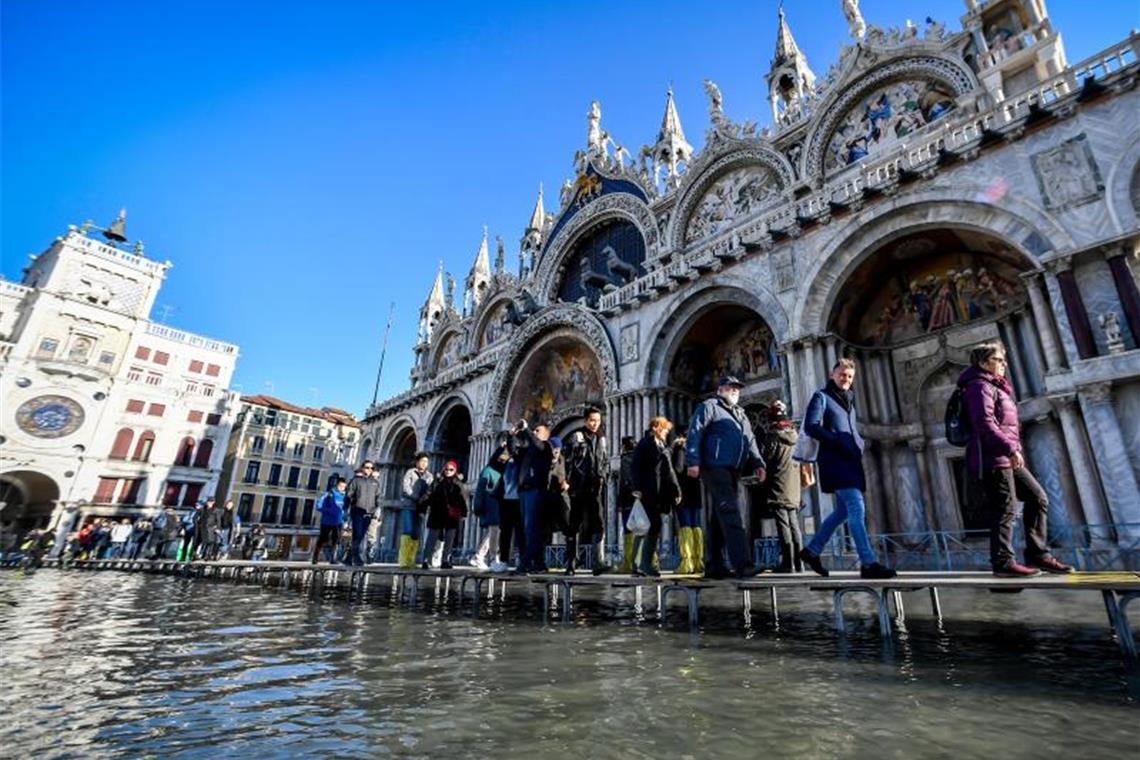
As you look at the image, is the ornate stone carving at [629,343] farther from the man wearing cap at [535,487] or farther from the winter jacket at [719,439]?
the winter jacket at [719,439]

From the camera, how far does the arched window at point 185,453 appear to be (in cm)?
3725

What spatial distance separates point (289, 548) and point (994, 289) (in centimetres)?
4558

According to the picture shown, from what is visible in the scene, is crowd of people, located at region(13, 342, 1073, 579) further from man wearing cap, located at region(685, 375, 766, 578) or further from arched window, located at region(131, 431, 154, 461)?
arched window, located at region(131, 431, 154, 461)

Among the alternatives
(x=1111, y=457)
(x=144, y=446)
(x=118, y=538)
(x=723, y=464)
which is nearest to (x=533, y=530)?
(x=723, y=464)

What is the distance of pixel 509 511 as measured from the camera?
8.70 meters

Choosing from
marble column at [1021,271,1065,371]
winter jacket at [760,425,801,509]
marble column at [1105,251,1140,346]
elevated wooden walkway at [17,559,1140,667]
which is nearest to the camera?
elevated wooden walkway at [17,559,1140,667]

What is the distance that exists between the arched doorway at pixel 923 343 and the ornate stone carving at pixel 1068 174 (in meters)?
1.36

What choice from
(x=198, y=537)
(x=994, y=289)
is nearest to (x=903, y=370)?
(x=994, y=289)

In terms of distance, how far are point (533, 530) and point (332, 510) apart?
20.7 feet

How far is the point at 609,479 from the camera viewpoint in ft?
53.8

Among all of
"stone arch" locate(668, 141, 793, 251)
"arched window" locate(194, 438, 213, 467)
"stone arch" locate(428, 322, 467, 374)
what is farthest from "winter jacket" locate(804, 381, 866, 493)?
"arched window" locate(194, 438, 213, 467)

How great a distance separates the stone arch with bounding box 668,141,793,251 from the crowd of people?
37.9 ft

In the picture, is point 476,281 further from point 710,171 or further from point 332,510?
point 332,510

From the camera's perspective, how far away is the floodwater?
210 cm
